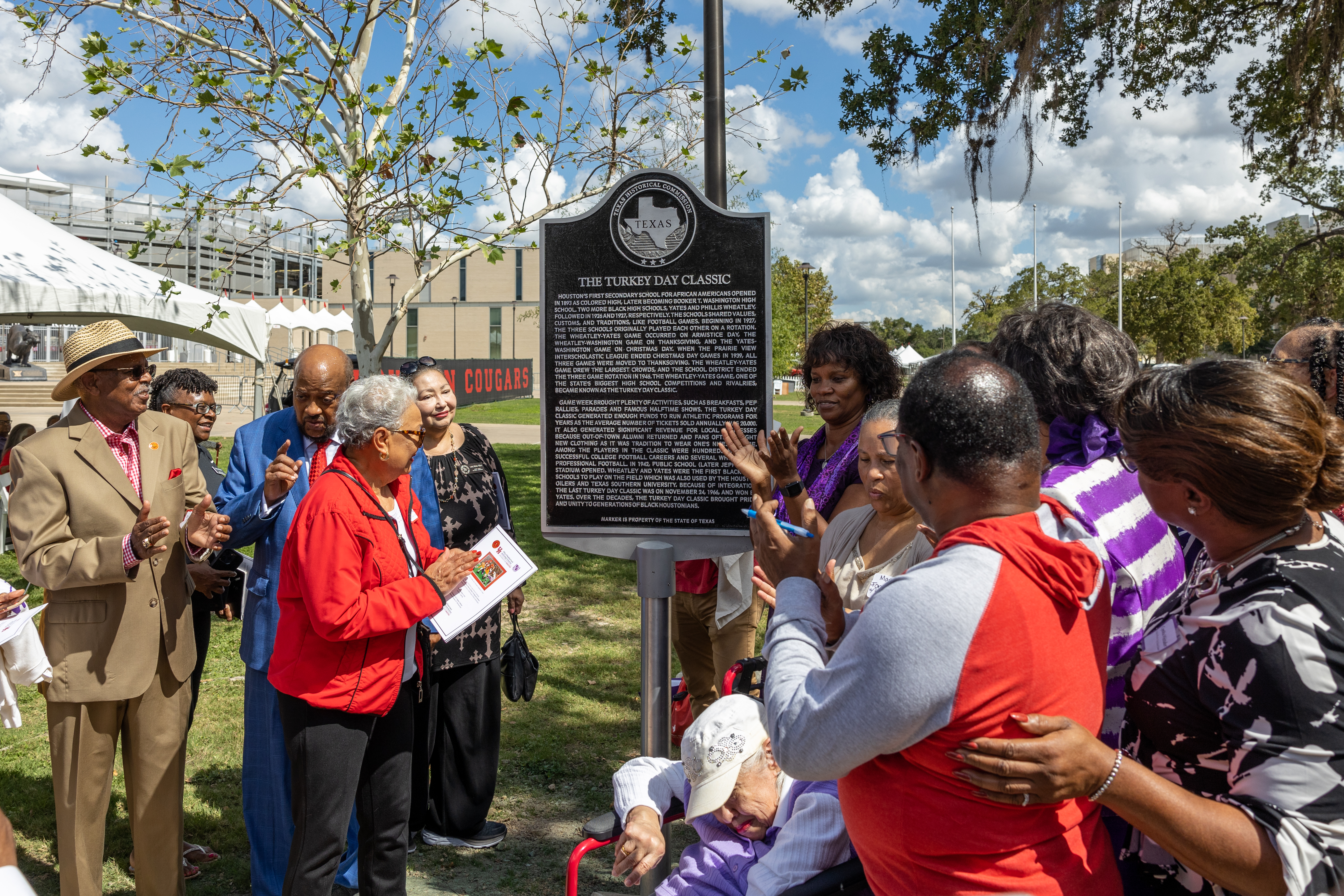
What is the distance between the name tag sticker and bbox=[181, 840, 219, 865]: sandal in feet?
13.1

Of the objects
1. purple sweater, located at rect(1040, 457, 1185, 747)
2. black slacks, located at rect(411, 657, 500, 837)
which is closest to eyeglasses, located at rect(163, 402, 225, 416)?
black slacks, located at rect(411, 657, 500, 837)

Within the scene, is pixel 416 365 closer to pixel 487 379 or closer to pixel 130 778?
pixel 130 778

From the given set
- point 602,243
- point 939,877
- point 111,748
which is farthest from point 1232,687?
point 111,748

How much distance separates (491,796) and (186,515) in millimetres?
1897

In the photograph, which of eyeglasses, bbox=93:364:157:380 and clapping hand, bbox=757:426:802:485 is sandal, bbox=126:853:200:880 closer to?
eyeglasses, bbox=93:364:157:380

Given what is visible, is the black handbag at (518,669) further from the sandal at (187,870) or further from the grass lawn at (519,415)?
the grass lawn at (519,415)

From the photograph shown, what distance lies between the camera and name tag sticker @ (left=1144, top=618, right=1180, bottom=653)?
1.59 meters

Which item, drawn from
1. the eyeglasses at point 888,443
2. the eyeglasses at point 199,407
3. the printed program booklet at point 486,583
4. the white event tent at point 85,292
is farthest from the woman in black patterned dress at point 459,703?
the white event tent at point 85,292

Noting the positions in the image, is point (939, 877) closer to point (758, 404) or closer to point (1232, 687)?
point (1232, 687)

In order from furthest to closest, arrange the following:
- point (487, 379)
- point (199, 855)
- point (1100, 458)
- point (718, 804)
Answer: point (487, 379), point (199, 855), point (718, 804), point (1100, 458)

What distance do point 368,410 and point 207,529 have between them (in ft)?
3.03

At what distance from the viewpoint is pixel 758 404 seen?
319 centimetres

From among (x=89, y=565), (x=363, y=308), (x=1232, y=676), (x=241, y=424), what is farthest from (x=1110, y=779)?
(x=241, y=424)

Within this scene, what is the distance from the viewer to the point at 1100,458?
203 cm
